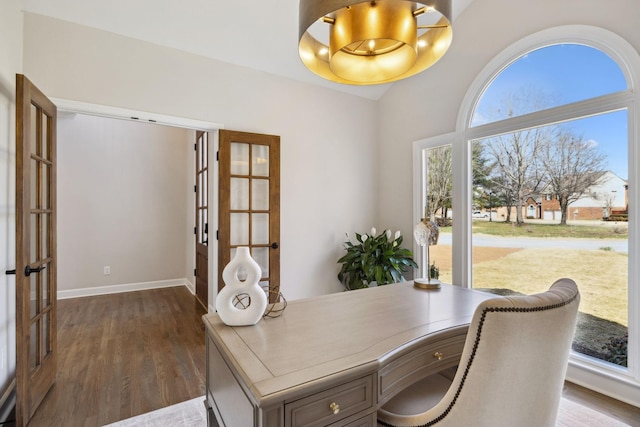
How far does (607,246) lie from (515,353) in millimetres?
2099

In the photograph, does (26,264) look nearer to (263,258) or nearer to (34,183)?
(34,183)

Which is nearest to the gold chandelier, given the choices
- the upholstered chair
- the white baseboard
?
the upholstered chair

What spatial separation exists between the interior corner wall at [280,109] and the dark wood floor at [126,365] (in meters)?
1.34

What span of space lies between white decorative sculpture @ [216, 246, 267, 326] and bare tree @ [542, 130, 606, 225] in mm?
2655

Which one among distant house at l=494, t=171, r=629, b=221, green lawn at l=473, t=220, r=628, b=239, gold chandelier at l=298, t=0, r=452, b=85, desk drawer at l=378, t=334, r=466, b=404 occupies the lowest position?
desk drawer at l=378, t=334, r=466, b=404

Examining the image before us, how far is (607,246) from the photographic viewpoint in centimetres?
234

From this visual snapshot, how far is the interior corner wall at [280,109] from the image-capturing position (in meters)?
2.55

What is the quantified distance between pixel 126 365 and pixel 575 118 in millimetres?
4282

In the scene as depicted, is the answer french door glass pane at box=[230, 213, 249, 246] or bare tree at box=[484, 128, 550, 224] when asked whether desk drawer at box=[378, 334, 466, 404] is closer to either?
bare tree at box=[484, 128, 550, 224]

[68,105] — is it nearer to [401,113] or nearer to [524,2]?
[401,113]

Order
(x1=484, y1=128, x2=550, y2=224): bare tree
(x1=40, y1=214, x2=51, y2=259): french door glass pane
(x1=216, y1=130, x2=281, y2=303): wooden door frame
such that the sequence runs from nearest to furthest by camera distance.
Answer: (x1=40, y1=214, x2=51, y2=259): french door glass pane
(x1=484, y1=128, x2=550, y2=224): bare tree
(x1=216, y1=130, x2=281, y2=303): wooden door frame

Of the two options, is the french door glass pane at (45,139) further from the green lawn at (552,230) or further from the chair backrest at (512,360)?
the green lawn at (552,230)

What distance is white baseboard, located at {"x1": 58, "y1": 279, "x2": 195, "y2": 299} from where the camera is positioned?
15.3 feet

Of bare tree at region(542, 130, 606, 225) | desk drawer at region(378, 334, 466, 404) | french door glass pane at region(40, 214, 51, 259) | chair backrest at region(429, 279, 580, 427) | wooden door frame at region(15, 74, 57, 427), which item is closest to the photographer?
chair backrest at region(429, 279, 580, 427)
